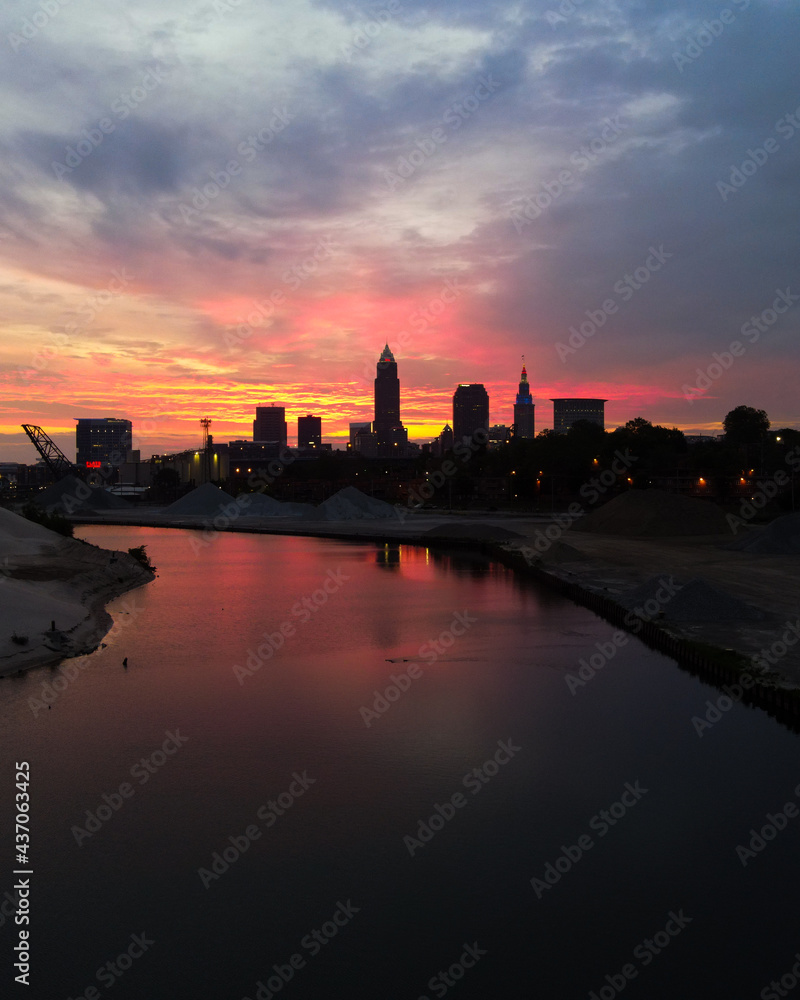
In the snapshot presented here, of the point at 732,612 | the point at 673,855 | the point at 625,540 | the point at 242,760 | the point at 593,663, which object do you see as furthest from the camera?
the point at 625,540

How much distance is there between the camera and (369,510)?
11112 cm

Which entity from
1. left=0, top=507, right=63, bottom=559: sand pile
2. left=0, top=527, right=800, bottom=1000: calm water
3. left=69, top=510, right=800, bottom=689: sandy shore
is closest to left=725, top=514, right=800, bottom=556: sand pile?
left=69, top=510, right=800, bottom=689: sandy shore

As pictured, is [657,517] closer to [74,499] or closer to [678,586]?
[678,586]

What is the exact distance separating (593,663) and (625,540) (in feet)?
146

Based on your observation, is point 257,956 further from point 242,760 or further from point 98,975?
point 242,760

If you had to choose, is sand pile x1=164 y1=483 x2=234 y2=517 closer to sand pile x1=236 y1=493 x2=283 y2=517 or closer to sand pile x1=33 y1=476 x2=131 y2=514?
sand pile x1=236 y1=493 x2=283 y2=517

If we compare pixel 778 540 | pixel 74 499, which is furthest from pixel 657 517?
pixel 74 499

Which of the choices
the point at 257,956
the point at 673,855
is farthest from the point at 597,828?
the point at 257,956

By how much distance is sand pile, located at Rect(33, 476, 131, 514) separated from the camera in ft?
435

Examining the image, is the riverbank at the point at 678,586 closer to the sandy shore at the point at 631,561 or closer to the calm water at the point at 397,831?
the sandy shore at the point at 631,561

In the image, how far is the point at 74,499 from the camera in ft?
446

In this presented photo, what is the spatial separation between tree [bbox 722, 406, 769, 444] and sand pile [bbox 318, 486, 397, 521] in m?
89.1

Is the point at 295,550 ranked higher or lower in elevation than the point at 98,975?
lower

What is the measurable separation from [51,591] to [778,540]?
45741mm
